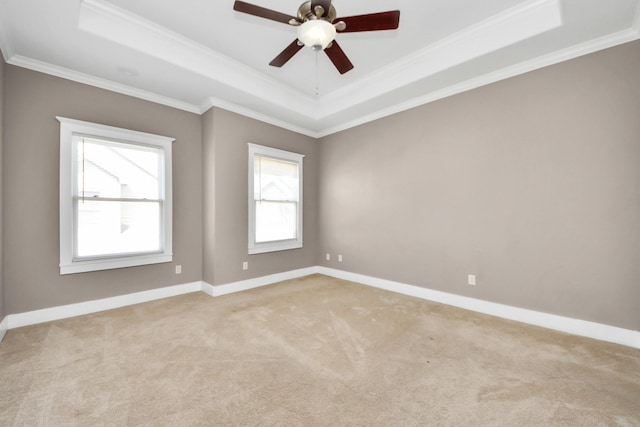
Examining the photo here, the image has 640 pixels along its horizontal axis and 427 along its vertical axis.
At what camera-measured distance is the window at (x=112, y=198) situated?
115 inches

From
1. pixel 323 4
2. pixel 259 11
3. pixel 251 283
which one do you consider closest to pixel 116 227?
pixel 251 283

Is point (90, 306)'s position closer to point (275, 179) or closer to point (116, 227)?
point (116, 227)

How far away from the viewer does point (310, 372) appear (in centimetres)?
194

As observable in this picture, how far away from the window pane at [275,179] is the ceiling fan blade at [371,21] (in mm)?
2664

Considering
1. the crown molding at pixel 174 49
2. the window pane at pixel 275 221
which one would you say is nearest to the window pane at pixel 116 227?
the window pane at pixel 275 221

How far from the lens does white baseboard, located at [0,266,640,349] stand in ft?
7.99

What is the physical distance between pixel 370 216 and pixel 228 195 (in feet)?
7.34

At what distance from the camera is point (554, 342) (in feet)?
7.79

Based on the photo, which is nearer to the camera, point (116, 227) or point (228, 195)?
point (116, 227)

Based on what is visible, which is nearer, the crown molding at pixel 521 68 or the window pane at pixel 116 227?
the crown molding at pixel 521 68

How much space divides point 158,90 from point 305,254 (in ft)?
11.1

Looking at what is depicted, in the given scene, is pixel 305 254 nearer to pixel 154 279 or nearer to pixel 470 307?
pixel 154 279

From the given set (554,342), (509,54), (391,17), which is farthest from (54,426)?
(509,54)

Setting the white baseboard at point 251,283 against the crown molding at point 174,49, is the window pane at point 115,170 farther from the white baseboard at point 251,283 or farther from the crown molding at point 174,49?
the white baseboard at point 251,283
